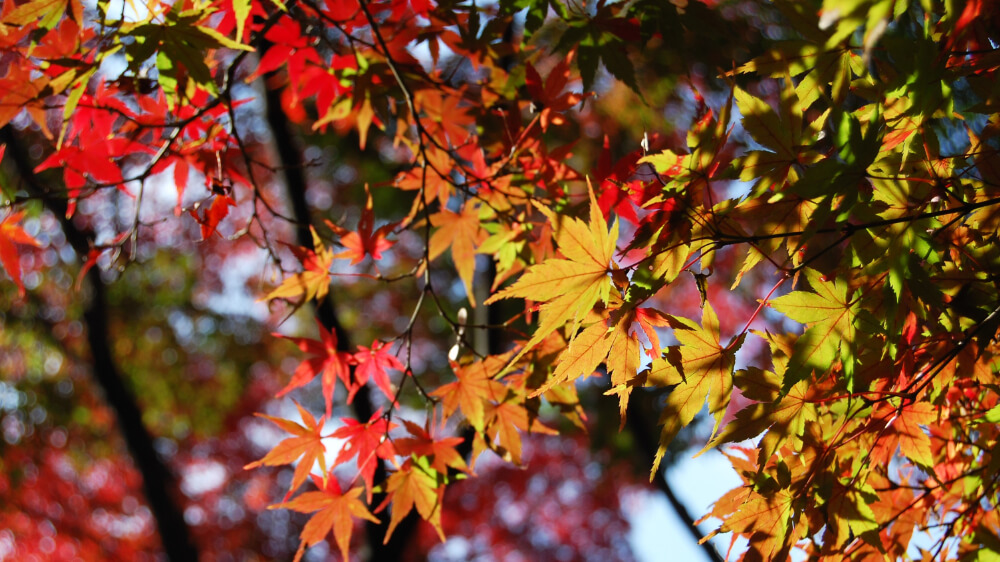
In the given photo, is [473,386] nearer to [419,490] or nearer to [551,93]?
[419,490]

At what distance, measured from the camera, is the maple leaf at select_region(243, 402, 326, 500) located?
1199mm

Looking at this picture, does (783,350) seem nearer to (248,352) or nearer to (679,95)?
(679,95)

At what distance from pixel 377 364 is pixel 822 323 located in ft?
2.77

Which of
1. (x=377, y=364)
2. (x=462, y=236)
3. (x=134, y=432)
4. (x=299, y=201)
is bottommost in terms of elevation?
(x=377, y=364)

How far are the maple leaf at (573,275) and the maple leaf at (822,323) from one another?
21 cm

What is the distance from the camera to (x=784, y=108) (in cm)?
82

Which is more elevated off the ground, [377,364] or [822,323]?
[377,364]

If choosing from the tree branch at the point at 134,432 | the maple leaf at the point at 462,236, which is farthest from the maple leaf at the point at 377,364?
the tree branch at the point at 134,432

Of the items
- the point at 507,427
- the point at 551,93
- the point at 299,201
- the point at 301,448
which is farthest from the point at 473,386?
the point at 299,201

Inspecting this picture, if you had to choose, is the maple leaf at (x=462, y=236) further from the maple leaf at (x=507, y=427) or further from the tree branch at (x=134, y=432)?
the tree branch at (x=134, y=432)

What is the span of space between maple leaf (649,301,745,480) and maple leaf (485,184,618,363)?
0.12 metres

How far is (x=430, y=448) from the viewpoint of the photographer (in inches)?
48.7

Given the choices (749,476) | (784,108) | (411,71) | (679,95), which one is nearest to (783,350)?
(749,476)

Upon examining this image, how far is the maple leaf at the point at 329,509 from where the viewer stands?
47.4 inches
